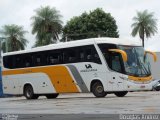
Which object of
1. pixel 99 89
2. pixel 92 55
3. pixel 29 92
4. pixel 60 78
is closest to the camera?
pixel 92 55

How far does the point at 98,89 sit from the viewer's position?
29172mm

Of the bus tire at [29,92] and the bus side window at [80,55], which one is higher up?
the bus side window at [80,55]

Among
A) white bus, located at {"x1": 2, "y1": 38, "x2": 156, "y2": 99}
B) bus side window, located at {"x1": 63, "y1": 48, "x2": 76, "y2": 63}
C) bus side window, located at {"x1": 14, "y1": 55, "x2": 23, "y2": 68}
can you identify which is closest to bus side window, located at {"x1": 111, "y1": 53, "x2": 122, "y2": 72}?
white bus, located at {"x1": 2, "y1": 38, "x2": 156, "y2": 99}

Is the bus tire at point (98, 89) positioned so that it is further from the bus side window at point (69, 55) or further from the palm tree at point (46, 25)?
the palm tree at point (46, 25)

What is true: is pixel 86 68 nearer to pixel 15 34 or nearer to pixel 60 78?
pixel 60 78

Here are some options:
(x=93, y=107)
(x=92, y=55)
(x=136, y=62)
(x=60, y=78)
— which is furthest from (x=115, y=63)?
(x=93, y=107)

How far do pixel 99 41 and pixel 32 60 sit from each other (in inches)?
238

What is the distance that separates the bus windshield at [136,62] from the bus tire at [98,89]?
181 cm

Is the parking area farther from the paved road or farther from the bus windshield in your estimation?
the bus windshield

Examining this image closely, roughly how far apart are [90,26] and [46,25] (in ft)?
22.6

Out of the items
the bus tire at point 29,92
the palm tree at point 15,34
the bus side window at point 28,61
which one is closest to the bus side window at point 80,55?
the bus side window at point 28,61

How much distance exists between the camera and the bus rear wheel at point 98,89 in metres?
28.9

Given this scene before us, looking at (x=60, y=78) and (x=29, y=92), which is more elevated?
(x=60, y=78)

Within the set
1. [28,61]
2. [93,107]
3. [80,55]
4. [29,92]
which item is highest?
[80,55]
